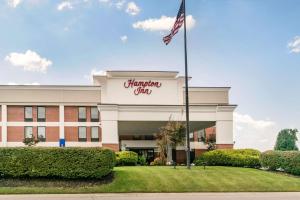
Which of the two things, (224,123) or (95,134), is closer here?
(224,123)

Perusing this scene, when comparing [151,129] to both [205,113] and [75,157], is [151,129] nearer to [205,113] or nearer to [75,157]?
[205,113]

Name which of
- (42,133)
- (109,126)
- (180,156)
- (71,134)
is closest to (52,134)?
(42,133)

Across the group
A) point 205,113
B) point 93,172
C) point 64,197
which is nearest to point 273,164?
point 205,113

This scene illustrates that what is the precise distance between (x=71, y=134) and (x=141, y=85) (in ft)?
55.7

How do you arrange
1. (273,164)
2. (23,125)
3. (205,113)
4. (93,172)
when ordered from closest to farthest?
1. (93,172)
2. (273,164)
3. (205,113)
4. (23,125)

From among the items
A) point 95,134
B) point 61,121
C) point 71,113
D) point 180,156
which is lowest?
point 180,156

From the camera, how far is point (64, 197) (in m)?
23.9

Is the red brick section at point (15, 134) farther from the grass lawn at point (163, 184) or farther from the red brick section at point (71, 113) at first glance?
the grass lawn at point (163, 184)

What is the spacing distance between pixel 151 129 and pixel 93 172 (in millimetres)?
27446

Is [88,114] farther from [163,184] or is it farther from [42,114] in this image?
[163,184]

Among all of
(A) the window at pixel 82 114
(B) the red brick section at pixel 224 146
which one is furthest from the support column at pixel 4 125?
(B) the red brick section at pixel 224 146

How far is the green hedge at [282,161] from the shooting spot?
32812 millimetres

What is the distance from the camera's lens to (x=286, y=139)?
5112cm

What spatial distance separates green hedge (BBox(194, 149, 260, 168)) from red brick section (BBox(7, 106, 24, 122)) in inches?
1131
